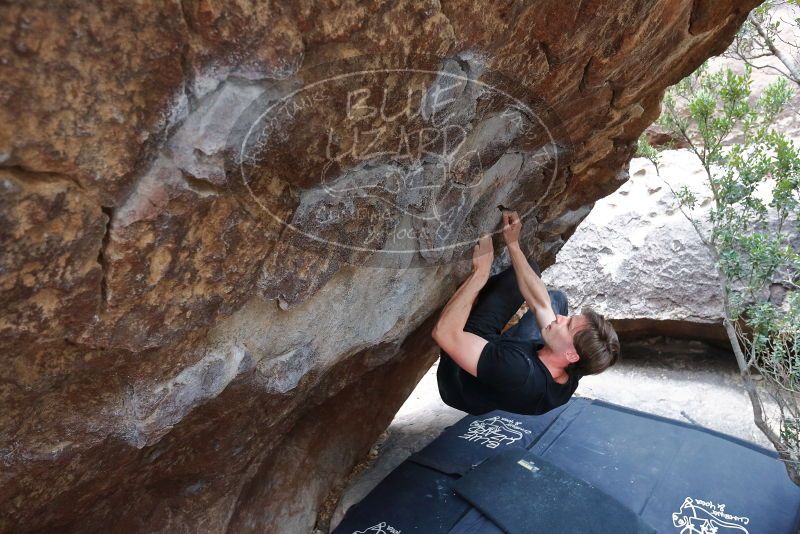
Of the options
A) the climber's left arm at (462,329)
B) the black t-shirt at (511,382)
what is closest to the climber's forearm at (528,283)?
the black t-shirt at (511,382)

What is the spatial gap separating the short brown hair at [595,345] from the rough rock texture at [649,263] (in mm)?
2327

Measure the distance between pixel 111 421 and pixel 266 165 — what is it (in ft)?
2.47

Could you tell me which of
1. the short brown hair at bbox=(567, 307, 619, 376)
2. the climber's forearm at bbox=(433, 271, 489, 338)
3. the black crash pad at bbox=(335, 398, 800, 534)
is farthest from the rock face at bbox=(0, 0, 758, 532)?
the black crash pad at bbox=(335, 398, 800, 534)

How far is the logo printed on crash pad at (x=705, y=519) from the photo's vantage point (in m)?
2.74

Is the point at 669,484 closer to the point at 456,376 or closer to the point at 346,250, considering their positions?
the point at 456,376

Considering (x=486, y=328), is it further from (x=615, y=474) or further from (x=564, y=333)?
(x=615, y=474)

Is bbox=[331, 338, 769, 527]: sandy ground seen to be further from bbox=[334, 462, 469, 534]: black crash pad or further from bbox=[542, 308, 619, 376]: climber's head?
bbox=[542, 308, 619, 376]: climber's head

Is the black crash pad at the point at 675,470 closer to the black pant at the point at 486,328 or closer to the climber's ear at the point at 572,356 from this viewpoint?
the black pant at the point at 486,328

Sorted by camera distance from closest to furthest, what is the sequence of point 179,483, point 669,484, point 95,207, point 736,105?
point 95,207
point 179,483
point 669,484
point 736,105

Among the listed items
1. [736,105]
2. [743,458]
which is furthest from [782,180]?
[743,458]

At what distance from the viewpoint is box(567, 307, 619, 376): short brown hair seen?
2232 millimetres

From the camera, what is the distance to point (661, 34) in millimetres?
1864

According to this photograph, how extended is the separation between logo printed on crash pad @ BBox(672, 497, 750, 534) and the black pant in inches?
45.4

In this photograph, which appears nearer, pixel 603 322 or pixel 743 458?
pixel 603 322
